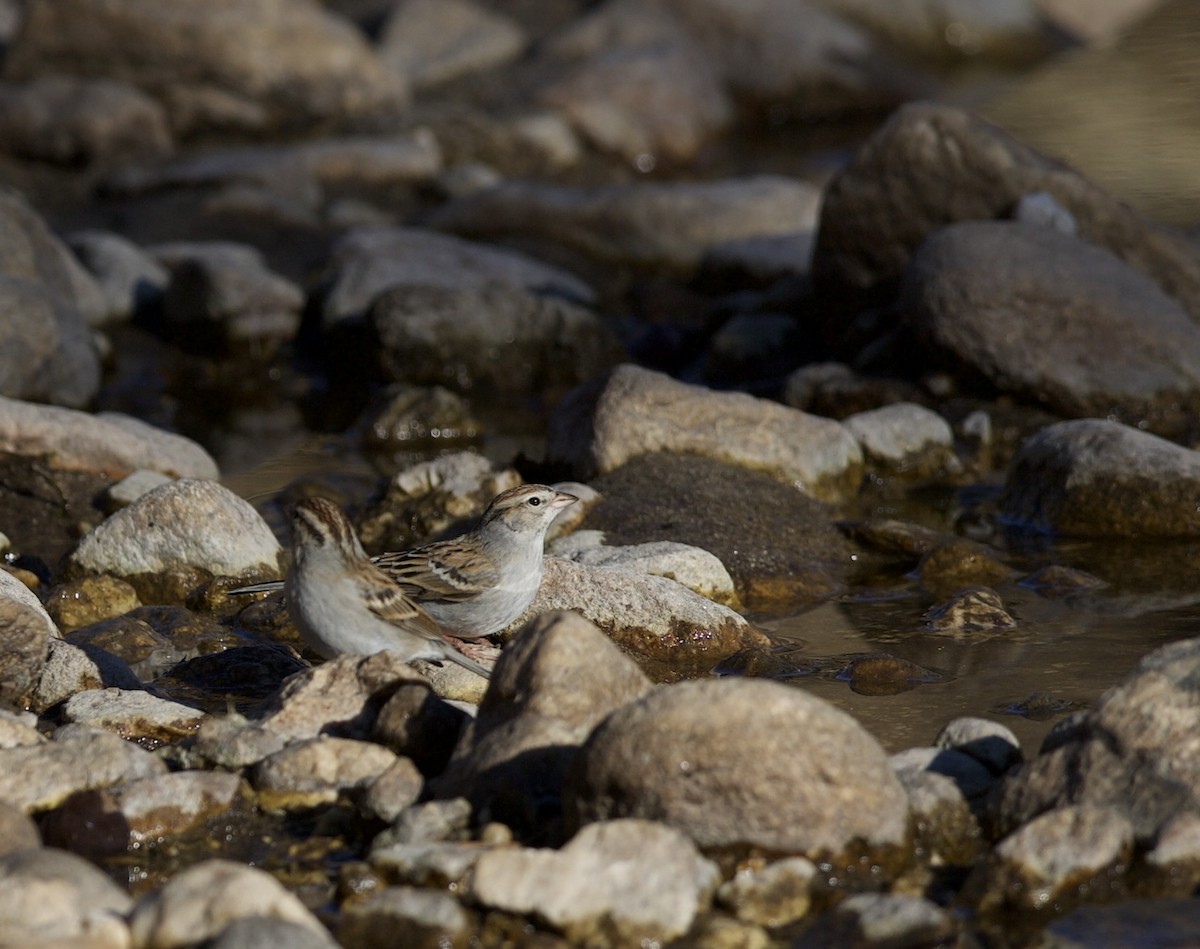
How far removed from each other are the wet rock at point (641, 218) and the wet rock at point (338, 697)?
11097 mm

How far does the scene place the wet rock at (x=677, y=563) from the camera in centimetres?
889

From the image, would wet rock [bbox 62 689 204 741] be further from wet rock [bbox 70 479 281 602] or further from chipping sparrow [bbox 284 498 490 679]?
wet rock [bbox 70 479 281 602]

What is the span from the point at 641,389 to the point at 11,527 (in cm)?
409

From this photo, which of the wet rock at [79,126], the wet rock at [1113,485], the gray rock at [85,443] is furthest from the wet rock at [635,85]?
the wet rock at [1113,485]

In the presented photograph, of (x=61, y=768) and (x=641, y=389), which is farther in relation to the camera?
(x=641, y=389)

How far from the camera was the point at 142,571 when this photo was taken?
917cm

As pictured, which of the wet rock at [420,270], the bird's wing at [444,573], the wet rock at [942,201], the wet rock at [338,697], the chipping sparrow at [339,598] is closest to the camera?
the wet rock at [338,697]

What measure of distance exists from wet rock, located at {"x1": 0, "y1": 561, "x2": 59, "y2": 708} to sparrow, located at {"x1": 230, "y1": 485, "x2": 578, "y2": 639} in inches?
37.3

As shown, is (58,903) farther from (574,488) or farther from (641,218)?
(641,218)

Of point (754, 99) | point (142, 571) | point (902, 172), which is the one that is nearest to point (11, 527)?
point (142, 571)

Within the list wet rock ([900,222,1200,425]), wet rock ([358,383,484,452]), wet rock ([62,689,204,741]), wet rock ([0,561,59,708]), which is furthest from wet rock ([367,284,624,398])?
wet rock ([62,689,204,741])

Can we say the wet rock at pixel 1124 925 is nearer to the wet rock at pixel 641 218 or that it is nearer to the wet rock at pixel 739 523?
the wet rock at pixel 739 523

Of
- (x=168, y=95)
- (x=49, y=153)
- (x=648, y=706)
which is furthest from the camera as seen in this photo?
(x=168, y=95)

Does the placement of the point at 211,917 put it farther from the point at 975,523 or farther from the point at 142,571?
the point at 975,523
